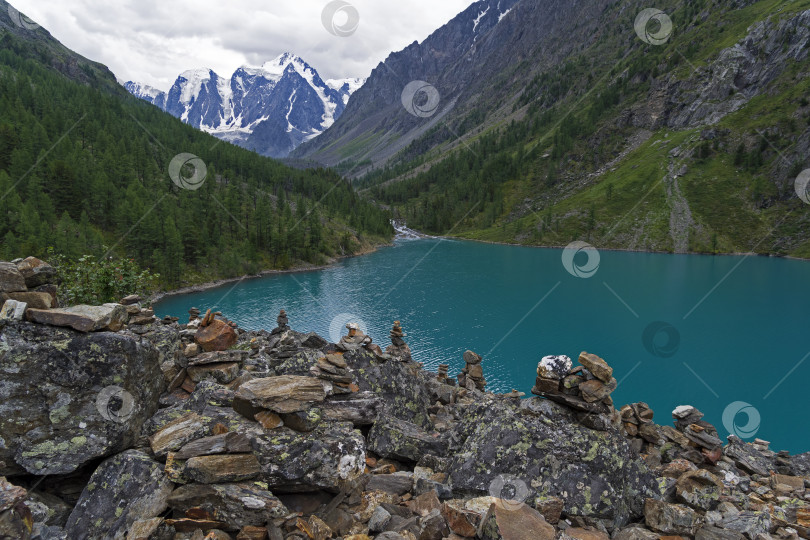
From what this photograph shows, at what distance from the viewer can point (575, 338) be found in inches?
2689

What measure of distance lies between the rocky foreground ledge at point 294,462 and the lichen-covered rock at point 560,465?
0.12 ft

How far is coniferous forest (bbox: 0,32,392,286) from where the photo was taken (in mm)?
95506

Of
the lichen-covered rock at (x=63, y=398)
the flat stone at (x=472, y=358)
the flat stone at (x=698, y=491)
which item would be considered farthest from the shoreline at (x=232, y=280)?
the flat stone at (x=698, y=491)

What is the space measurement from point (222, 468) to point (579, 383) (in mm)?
10286

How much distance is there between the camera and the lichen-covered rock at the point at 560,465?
928 centimetres

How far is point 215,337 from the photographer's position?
50.3ft

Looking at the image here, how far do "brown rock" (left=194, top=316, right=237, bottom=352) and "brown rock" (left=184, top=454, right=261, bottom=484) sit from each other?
822 cm

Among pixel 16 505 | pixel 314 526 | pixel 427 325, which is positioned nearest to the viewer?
pixel 16 505

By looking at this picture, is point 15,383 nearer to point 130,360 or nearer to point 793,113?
point 130,360

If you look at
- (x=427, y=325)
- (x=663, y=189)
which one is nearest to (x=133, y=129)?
(x=427, y=325)

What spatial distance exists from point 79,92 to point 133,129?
3736 cm

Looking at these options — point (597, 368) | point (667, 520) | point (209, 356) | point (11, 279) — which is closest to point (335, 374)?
point (209, 356)

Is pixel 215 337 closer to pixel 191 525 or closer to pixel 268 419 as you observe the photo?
pixel 268 419

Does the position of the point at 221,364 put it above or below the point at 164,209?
below
